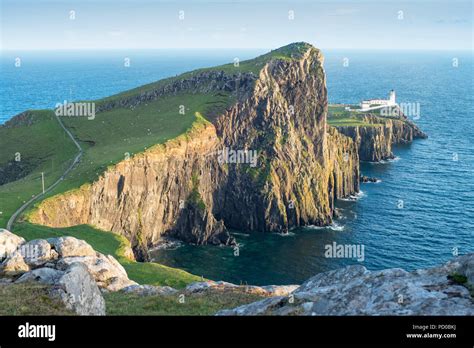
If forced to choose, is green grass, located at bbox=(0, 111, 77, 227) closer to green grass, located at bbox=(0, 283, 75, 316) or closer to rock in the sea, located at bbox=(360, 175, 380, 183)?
green grass, located at bbox=(0, 283, 75, 316)

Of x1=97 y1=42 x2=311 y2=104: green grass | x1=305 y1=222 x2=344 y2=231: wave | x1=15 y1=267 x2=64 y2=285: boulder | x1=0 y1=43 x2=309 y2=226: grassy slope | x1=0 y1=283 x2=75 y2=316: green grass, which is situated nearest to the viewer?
x1=0 y1=283 x2=75 y2=316: green grass

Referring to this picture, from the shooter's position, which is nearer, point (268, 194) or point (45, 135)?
point (268, 194)

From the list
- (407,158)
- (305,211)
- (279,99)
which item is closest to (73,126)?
(279,99)

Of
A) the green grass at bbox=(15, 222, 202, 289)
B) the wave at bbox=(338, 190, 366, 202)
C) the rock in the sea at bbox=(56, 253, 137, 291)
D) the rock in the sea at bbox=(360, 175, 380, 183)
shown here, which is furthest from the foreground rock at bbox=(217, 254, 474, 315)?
the rock in the sea at bbox=(360, 175, 380, 183)

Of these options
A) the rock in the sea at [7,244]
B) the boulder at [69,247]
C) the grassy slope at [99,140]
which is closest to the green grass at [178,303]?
the boulder at [69,247]

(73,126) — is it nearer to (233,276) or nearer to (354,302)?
(233,276)

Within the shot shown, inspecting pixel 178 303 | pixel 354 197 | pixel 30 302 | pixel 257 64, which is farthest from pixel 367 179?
pixel 30 302

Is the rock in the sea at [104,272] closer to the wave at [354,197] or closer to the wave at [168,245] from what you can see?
the wave at [168,245]
